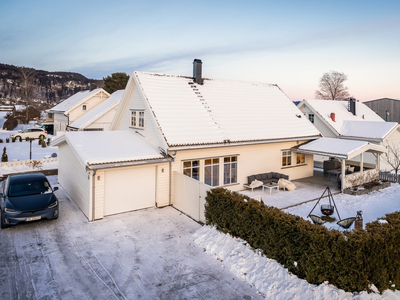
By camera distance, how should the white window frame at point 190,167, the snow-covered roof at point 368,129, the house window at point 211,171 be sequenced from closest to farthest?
the white window frame at point 190,167 < the house window at point 211,171 < the snow-covered roof at point 368,129

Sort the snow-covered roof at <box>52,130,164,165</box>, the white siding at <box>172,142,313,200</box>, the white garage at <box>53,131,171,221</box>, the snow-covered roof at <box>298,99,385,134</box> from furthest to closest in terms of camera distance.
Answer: the snow-covered roof at <box>298,99,385,134</box>, the white siding at <box>172,142,313,200</box>, the snow-covered roof at <box>52,130,164,165</box>, the white garage at <box>53,131,171,221</box>

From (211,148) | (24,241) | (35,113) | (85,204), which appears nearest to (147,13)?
(211,148)

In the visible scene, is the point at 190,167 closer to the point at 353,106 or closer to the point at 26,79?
the point at 353,106

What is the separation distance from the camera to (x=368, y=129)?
26594 mm

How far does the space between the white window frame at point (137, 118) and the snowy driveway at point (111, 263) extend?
6374mm

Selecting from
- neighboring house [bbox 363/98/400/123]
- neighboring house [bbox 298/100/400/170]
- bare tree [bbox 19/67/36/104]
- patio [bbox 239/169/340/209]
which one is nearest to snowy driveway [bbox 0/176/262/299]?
patio [bbox 239/169/340/209]

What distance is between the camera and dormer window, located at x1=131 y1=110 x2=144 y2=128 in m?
16.1

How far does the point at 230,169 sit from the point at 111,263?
9.30 m

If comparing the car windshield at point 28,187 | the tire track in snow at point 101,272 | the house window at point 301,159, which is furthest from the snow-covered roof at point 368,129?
the car windshield at point 28,187

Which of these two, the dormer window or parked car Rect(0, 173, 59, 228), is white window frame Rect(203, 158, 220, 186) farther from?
parked car Rect(0, 173, 59, 228)

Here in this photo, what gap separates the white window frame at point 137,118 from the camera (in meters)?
16.1

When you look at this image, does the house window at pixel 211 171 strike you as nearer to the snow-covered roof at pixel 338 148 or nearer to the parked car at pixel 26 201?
the snow-covered roof at pixel 338 148

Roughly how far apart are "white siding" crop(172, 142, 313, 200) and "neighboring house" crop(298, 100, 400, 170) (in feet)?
31.4

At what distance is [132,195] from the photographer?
42.5 feet
